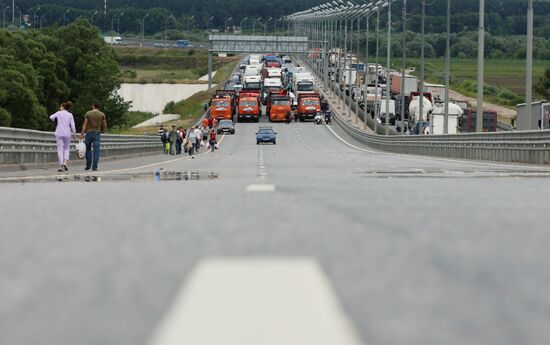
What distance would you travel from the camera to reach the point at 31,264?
20.0ft

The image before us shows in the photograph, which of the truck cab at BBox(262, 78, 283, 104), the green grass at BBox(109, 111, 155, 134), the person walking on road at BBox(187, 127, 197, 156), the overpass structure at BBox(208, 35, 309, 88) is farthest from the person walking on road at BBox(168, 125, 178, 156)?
the overpass structure at BBox(208, 35, 309, 88)

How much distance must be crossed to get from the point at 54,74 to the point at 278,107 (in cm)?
2614

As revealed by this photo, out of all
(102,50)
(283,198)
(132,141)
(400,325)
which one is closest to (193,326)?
(400,325)

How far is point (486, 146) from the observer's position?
5047 centimetres

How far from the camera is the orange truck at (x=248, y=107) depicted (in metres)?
136

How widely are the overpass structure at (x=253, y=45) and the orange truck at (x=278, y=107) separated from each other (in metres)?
38.2

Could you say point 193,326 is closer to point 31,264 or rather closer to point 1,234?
point 31,264

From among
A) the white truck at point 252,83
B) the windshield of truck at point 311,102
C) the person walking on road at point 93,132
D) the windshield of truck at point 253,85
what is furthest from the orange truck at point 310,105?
the person walking on road at point 93,132

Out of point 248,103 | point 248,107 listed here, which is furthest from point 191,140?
point 248,103

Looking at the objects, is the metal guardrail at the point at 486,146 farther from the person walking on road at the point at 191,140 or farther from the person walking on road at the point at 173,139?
the person walking on road at the point at 173,139

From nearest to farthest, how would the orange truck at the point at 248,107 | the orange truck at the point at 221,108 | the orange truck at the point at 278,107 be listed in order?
the orange truck at the point at 221,108 < the orange truck at the point at 248,107 < the orange truck at the point at 278,107

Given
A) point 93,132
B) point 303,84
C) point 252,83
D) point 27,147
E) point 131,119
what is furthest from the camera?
point 131,119

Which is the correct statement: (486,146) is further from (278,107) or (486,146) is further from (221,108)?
(278,107)

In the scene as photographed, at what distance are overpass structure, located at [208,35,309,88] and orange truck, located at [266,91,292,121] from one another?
1502 inches
